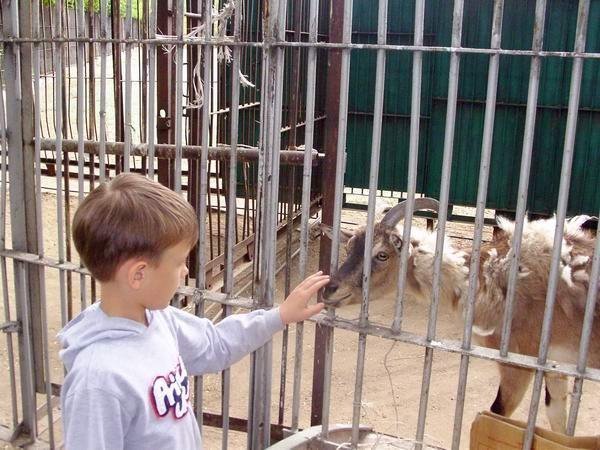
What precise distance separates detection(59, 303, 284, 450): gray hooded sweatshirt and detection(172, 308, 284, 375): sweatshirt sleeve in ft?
0.29

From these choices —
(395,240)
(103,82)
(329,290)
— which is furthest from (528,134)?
(395,240)

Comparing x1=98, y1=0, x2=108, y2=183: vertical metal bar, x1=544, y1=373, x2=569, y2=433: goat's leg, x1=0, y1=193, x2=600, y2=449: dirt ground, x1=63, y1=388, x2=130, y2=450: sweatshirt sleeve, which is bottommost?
x1=0, y1=193, x2=600, y2=449: dirt ground

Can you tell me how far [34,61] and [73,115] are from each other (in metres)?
10.4

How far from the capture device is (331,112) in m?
3.30

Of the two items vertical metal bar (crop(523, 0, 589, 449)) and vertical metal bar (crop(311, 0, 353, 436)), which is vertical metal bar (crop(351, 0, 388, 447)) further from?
vertical metal bar (crop(523, 0, 589, 449))

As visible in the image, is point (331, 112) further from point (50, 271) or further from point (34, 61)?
point (50, 271)

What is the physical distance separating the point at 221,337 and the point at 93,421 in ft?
2.41

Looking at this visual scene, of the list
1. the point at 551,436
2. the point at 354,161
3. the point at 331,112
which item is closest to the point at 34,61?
the point at 331,112

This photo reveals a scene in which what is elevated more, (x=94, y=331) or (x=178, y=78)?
(x=178, y=78)

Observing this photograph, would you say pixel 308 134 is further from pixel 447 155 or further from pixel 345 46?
pixel 447 155

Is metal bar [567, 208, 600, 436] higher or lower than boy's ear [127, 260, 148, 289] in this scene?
lower

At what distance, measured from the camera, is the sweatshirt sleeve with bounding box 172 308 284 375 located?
244 centimetres

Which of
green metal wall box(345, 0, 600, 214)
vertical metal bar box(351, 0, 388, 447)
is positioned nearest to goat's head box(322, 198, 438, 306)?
vertical metal bar box(351, 0, 388, 447)

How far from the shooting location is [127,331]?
2.02 metres
